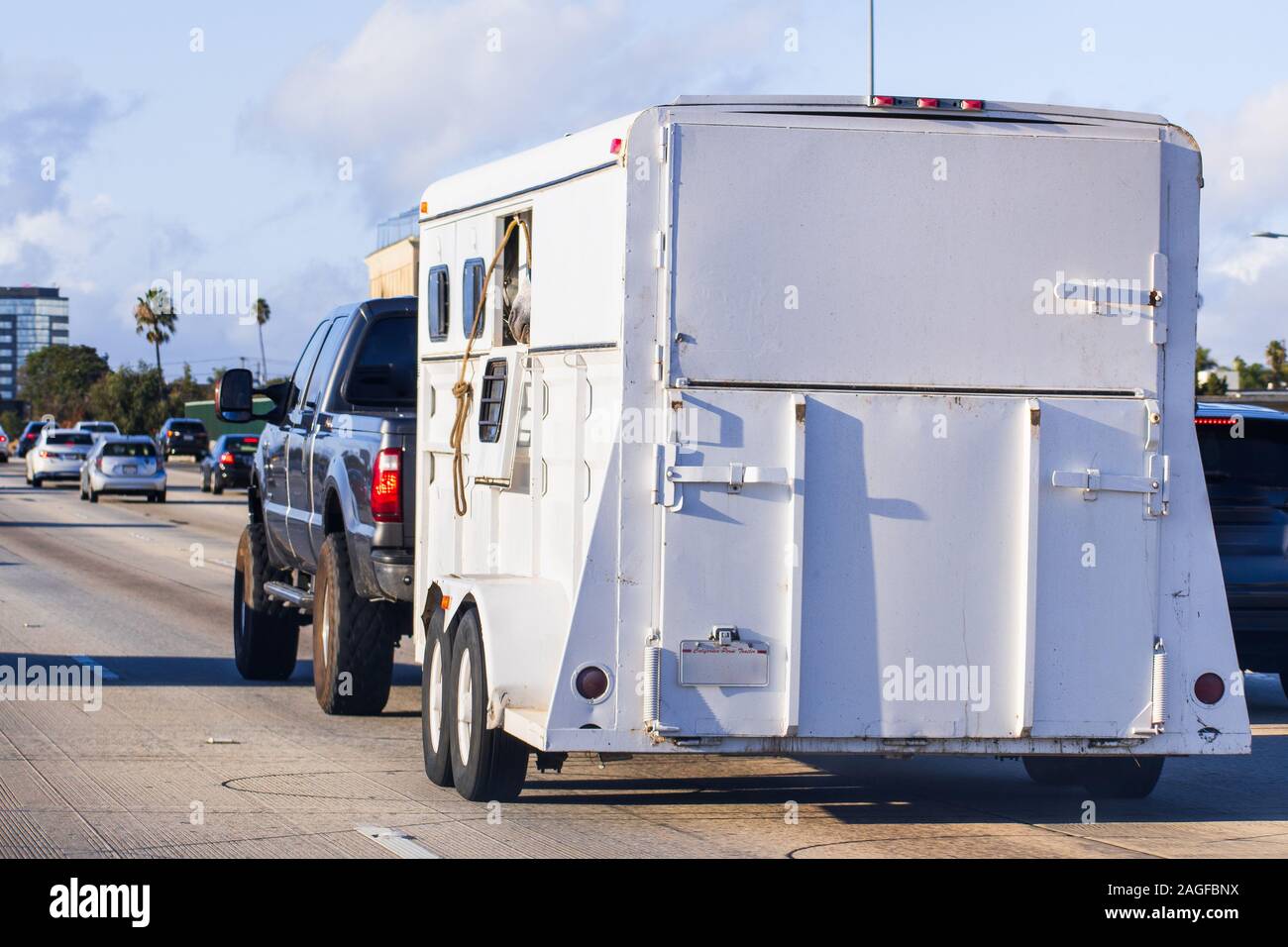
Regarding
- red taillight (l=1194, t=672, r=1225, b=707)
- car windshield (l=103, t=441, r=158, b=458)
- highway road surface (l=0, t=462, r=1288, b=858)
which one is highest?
car windshield (l=103, t=441, r=158, b=458)

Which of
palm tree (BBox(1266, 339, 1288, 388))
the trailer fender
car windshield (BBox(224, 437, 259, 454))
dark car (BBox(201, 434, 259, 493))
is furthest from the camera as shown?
palm tree (BBox(1266, 339, 1288, 388))

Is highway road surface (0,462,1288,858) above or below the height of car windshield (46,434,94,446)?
below

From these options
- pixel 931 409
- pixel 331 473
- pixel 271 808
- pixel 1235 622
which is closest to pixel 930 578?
pixel 931 409

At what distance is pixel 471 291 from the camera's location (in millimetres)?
10984

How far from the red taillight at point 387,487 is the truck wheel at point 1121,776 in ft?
14.4

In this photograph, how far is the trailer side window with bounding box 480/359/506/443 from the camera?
10.0 metres

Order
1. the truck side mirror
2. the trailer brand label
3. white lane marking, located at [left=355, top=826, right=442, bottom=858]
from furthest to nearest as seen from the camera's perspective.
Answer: the truck side mirror, the trailer brand label, white lane marking, located at [left=355, top=826, right=442, bottom=858]

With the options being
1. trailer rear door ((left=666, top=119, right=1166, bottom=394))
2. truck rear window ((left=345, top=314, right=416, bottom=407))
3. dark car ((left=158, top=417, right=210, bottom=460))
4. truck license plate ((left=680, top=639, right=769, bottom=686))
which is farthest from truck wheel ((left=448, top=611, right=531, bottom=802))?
dark car ((left=158, top=417, right=210, bottom=460))

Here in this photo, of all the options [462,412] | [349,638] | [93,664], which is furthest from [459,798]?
[93,664]

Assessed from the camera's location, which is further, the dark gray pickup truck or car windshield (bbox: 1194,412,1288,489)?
car windshield (bbox: 1194,412,1288,489)

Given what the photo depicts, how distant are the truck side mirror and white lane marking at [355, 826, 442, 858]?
5954mm

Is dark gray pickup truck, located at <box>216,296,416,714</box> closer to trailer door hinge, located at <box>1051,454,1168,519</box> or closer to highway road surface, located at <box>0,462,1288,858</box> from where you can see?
highway road surface, located at <box>0,462,1288,858</box>

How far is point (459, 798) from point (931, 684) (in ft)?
8.46
